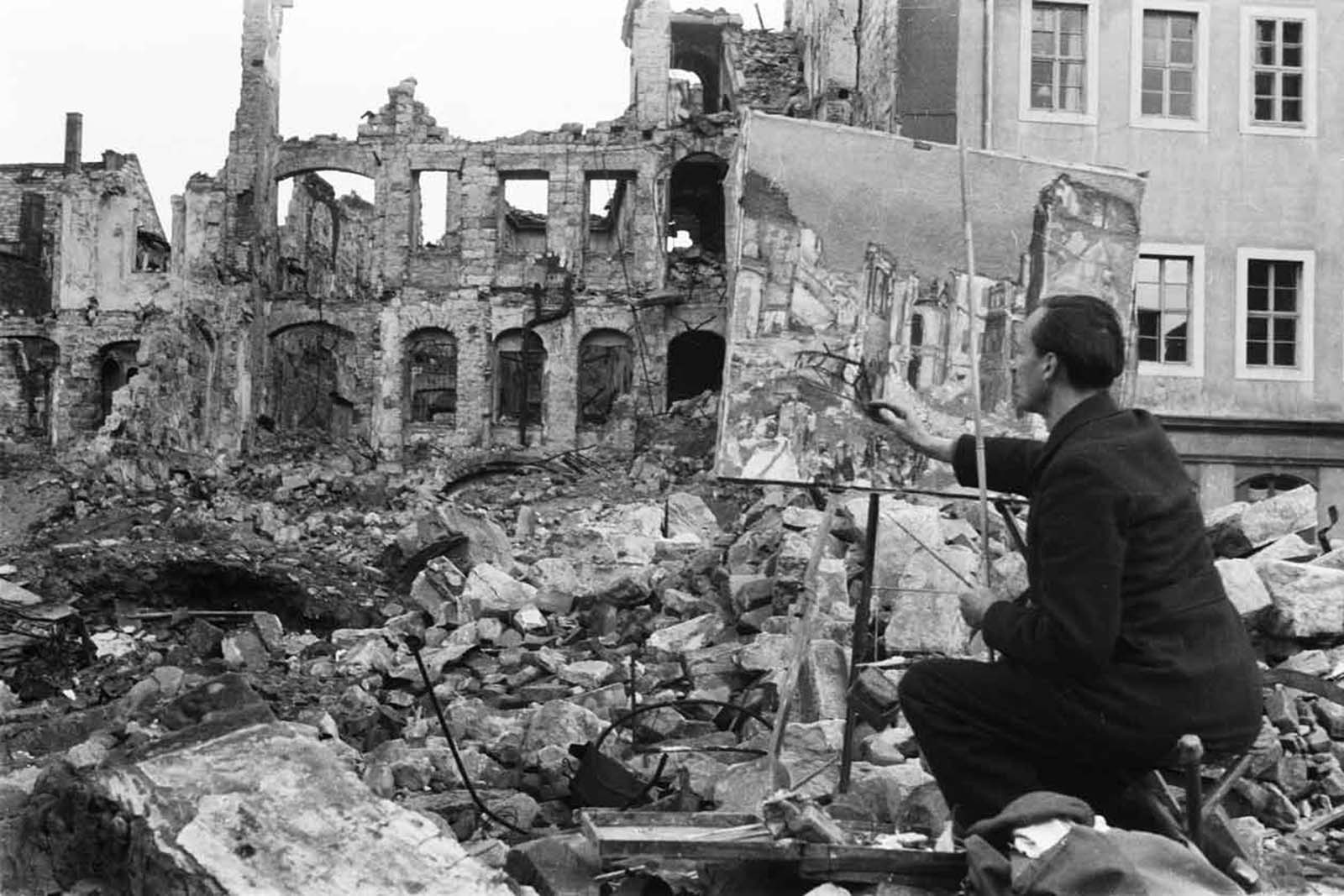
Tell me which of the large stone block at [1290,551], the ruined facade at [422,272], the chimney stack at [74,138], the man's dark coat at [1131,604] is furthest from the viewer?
the chimney stack at [74,138]

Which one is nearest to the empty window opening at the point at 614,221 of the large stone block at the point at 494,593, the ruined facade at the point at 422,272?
the ruined facade at the point at 422,272

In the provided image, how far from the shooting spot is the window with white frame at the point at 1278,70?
19656mm

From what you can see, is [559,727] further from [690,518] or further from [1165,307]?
[1165,307]

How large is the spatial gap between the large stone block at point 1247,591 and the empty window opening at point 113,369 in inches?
1100

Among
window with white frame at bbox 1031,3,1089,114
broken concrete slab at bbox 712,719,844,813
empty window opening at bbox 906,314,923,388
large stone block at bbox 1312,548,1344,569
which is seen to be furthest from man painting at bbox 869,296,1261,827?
window with white frame at bbox 1031,3,1089,114

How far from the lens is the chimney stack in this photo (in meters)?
42.7

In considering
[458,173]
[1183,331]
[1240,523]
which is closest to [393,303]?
[458,173]

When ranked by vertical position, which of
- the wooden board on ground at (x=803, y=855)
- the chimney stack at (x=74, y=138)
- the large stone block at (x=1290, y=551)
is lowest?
the wooden board on ground at (x=803, y=855)

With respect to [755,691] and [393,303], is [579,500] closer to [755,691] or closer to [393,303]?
[393,303]

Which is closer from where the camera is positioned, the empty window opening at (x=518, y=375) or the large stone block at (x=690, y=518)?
the large stone block at (x=690, y=518)

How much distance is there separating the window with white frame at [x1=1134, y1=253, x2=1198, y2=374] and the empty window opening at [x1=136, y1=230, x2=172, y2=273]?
80.1 feet

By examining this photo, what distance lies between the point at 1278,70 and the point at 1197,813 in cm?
1812

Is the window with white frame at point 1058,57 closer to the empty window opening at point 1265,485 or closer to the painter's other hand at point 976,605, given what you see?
the empty window opening at point 1265,485

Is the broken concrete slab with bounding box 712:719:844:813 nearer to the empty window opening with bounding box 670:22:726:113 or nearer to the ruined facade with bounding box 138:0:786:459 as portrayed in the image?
the ruined facade with bounding box 138:0:786:459
